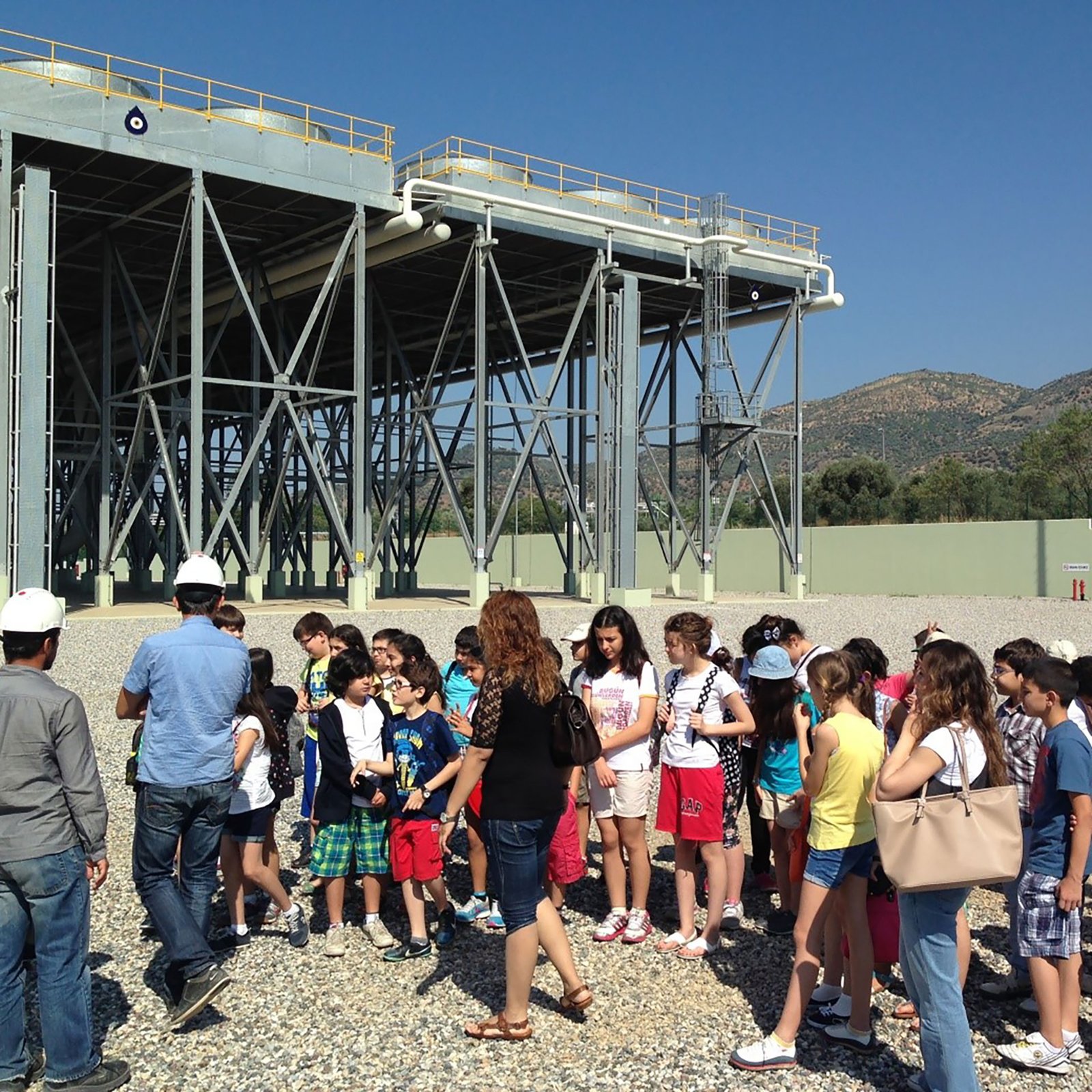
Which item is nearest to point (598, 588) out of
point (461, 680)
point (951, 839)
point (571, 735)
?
point (461, 680)

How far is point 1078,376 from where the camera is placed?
122750 millimetres

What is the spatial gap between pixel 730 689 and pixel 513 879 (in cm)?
169

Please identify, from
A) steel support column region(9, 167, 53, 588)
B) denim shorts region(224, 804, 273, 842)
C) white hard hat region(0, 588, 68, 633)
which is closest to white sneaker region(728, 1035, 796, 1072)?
denim shorts region(224, 804, 273, 842)

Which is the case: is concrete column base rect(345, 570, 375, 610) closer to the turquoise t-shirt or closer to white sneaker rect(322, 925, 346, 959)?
white sneaker rect(322, 925, 346, 959)

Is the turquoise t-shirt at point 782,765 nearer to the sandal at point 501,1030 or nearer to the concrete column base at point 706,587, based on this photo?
the sandal at point 501,1030

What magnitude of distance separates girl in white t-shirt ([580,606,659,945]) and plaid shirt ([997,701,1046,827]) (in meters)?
1.70

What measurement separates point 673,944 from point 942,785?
2237 millimetres

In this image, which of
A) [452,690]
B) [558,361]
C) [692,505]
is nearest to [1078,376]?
[692,505]

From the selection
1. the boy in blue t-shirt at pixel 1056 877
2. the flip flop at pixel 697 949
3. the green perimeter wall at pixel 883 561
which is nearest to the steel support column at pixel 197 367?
the green perimeter wall at pixel 883 561

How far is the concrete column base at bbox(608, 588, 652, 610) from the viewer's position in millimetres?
29141

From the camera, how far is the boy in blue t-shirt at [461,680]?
20.8 feet

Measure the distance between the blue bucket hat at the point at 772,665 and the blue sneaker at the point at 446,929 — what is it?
2066 millimetres

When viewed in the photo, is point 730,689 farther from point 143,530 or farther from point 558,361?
point 143,530

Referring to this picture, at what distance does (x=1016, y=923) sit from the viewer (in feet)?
15.5
